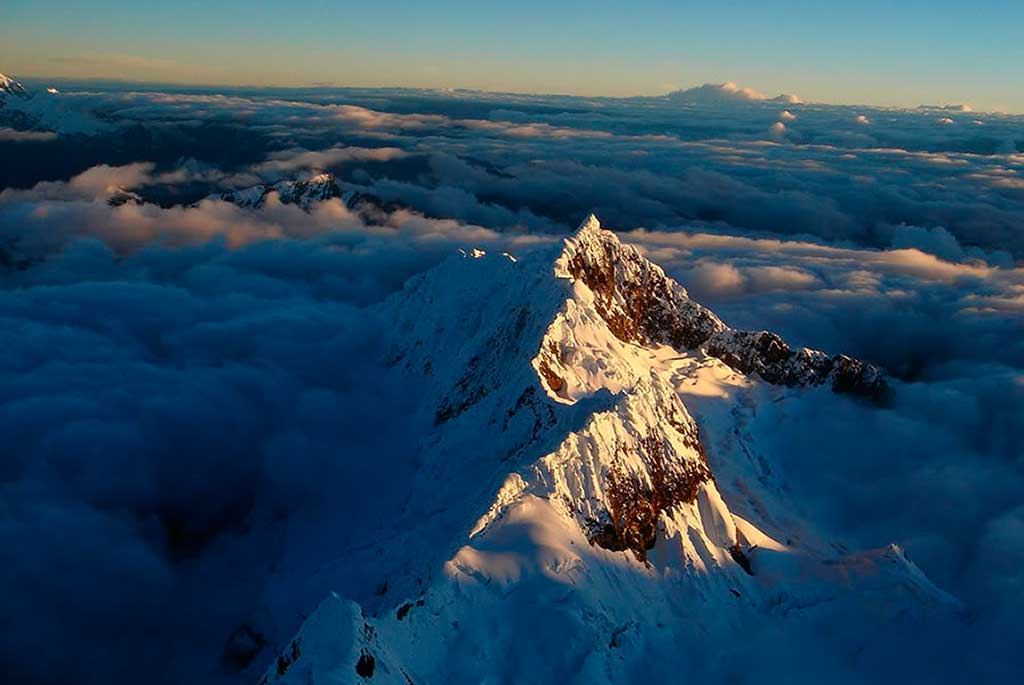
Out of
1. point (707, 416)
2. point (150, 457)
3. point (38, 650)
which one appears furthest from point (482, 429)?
point (150, 457)

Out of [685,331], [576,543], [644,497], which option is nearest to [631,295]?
[685,331]

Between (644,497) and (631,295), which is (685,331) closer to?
(631,295)

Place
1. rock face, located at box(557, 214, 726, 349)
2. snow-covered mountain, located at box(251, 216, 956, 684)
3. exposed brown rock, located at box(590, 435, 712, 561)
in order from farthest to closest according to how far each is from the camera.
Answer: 1. rock face, located at box(557, 214, 726, 349)
2. exposed brown rock, located at box(590, 435, 712, 561)
3. snow-covered mountain, located at box(251, 216, 956, 684)

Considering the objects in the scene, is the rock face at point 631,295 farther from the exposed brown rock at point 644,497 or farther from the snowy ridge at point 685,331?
the exposed brown rock at point 644,497

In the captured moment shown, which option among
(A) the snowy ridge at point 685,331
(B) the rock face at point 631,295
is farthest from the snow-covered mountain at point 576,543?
(A) the snowy ridge at point 685,331

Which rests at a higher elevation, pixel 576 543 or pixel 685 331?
pixel 576 543

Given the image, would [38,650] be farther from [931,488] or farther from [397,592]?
[931,488]

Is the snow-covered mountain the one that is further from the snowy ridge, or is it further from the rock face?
the snowy ridge

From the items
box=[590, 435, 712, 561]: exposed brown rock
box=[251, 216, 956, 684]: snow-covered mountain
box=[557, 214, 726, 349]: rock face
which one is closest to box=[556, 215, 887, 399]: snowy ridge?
box=[557, 214, 726, 349]: rock face
